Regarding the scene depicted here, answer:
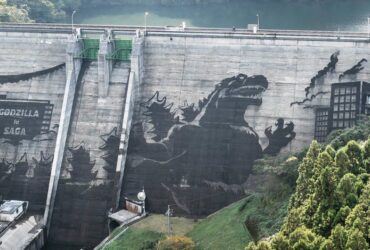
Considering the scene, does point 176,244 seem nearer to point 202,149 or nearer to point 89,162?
point 202,149

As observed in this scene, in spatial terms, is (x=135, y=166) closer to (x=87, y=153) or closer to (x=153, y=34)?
(x=87, y=153)

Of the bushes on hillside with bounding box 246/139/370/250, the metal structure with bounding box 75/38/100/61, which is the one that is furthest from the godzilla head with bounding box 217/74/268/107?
the bushes on hillside with bounding box 246/139/370/250

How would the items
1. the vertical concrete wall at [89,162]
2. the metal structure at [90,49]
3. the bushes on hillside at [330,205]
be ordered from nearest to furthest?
the bushes on hillside at [330,205] < the vertical concrete wall at [89,162] < the metal structure at [90,49]

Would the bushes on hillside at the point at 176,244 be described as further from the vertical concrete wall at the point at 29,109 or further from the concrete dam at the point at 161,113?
the vertical concrete wall at the point at 29,109

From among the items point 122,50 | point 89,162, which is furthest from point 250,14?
point 89,162

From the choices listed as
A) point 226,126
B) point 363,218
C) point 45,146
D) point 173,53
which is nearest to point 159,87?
point 173,53

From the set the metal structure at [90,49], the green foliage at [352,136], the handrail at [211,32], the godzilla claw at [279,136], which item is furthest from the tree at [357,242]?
the metal structure at [90,49]
